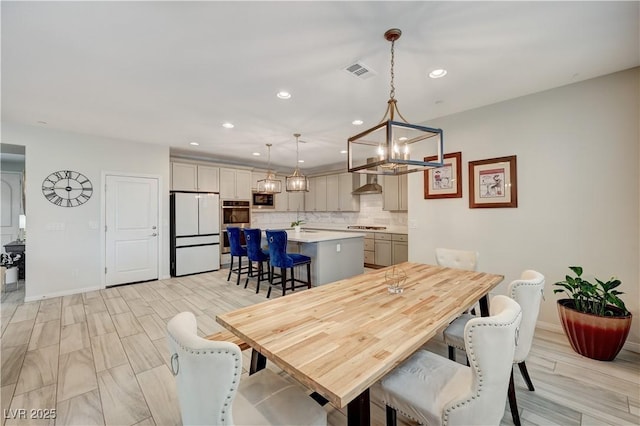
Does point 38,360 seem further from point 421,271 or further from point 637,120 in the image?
point 637,120

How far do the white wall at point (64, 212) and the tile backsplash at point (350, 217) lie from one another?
3145 millimetres

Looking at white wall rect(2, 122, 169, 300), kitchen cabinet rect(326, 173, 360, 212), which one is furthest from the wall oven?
kitchen cabinet rect(326, 173, 360, 212)

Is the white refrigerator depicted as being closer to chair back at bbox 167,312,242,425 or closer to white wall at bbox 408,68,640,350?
white wall at bbox 408,68,640,350

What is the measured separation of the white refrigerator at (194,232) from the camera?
516 cm

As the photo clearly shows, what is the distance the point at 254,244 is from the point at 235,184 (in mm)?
2428

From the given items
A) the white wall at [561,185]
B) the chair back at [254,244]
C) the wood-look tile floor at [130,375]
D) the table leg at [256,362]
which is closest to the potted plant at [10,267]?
the wood-look tile floor at [130,375]

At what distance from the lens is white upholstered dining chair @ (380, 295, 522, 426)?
1.04 metres

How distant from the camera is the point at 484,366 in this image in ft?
3.43

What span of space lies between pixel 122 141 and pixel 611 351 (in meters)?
6.79

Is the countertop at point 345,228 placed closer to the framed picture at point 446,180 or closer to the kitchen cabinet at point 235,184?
the framed picture at point 446,180

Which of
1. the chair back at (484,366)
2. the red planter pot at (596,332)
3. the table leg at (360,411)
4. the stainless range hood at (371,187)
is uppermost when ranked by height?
the stainless range hood at (371,187)

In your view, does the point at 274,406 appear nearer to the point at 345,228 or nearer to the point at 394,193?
the point at 394,193

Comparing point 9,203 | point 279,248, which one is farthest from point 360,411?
point 9,203

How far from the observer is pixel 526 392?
1892mm
